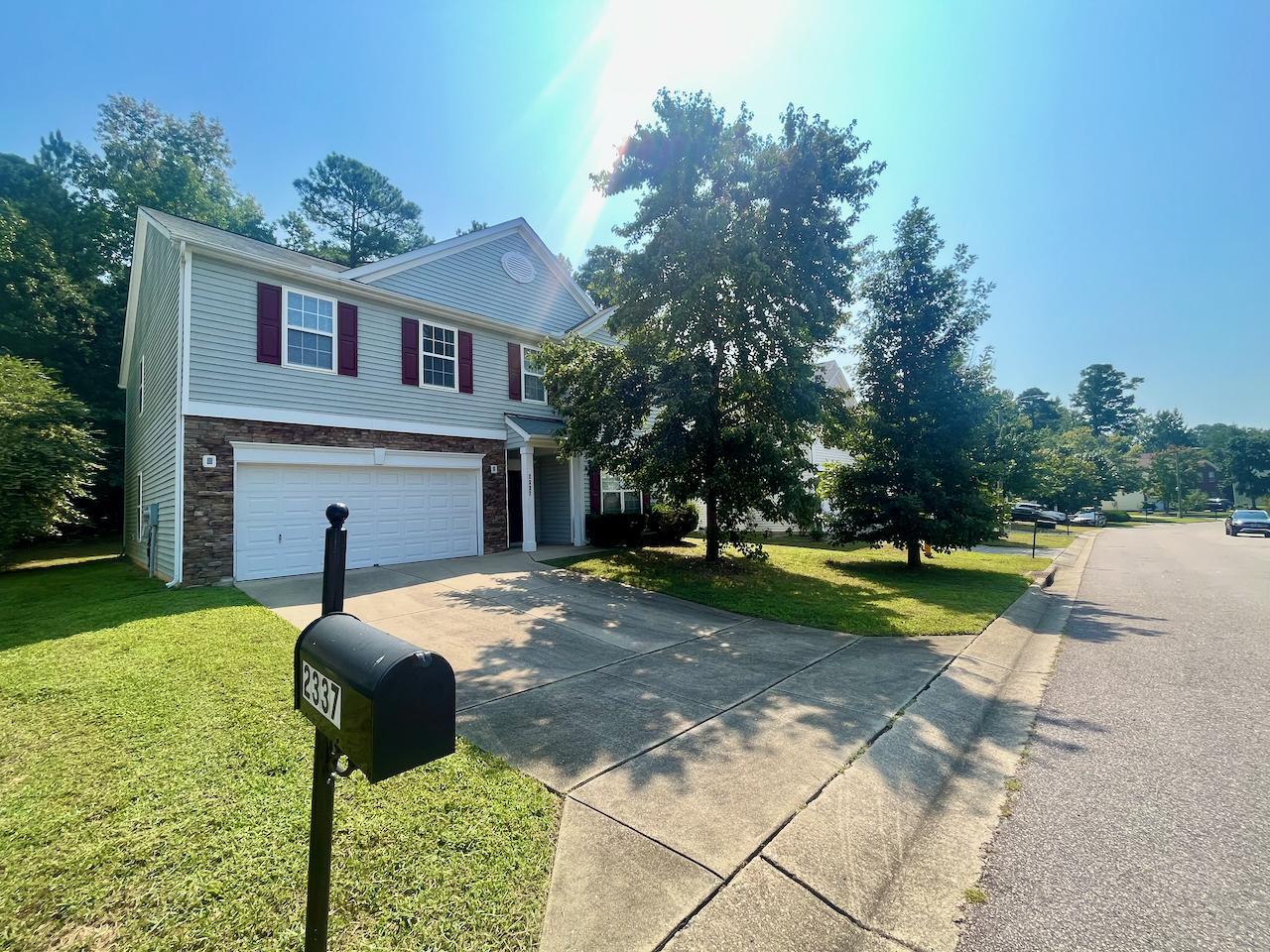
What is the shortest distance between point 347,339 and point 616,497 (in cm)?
802

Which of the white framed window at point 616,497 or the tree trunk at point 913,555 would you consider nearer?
the tree trunk at point 913,555

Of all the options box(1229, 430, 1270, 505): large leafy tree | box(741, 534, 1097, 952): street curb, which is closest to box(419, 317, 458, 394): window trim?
box(741, 534, 1097, 952): street curb

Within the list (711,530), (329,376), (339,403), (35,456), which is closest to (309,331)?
(329,376)

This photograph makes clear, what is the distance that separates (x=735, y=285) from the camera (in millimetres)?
9594

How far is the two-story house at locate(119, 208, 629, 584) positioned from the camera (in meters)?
8.99

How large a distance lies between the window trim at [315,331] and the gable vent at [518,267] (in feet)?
15.7

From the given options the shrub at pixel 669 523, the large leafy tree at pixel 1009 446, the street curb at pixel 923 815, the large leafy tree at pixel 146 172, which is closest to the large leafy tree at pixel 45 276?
the large leafy tree at pixel 146 172

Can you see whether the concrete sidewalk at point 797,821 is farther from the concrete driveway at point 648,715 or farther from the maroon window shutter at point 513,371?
the maroon window shutter at point 513,371

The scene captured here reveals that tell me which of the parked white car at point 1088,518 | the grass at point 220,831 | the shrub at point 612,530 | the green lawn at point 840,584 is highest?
the shrub at point 612,530

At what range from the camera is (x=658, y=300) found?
10.5m

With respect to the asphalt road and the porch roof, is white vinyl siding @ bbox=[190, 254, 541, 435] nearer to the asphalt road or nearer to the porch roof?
the porch roof

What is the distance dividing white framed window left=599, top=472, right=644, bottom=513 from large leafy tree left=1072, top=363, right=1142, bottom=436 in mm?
74553

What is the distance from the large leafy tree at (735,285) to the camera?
9.63 metres

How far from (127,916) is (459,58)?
12747 millimetres
